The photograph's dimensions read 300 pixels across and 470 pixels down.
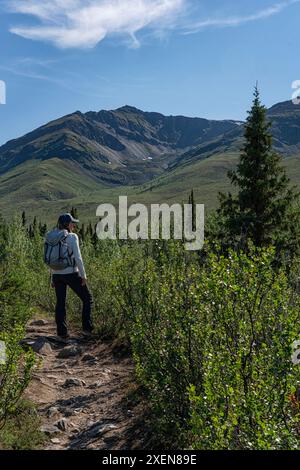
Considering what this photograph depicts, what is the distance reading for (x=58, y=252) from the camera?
8.82 m

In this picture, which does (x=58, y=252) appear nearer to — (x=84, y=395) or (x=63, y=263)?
(x=63, y=263)

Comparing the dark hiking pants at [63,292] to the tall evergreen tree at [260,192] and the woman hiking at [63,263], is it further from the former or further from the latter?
the tall evergreen tree at [260,192]

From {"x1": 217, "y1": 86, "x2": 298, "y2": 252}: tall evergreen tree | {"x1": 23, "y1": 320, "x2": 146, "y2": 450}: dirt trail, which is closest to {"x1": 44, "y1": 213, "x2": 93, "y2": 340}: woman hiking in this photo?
{"x1": 23, "y1": 320, "x2": 146, "y2": 450}: dirt trail

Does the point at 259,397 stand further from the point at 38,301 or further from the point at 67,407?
the point at 38,301

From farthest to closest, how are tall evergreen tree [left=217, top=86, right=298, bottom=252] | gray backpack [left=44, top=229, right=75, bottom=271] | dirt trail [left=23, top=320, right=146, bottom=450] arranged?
1. tall evergreen tree [left=217, top=86, right=298, bottom=252]
2. gray backpack [left=44, top=229, right=75, bottom=271]
3. dirt trail [left=23, top=320, right=146, bottom=450]

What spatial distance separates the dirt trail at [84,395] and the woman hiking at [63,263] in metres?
0.65

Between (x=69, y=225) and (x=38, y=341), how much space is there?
227 centimetres

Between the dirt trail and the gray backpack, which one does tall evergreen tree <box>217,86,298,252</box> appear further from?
the dirt trail

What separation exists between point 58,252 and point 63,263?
230 mm

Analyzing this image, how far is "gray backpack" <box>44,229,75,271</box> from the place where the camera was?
28.9ft

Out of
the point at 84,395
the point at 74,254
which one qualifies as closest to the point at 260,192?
the point at 74,254

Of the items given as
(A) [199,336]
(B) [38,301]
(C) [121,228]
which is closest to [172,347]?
(A) [199,336]

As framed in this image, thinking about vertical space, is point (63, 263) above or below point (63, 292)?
above
